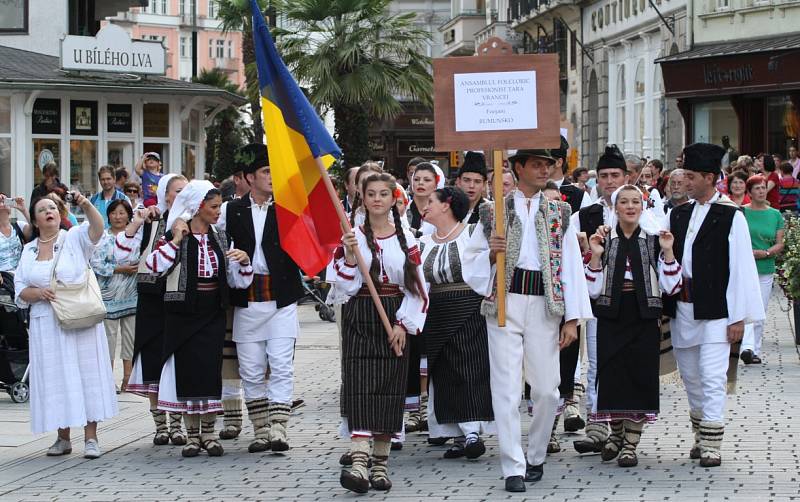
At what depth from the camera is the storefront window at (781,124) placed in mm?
32625

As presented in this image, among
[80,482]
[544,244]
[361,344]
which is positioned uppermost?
[544,244]

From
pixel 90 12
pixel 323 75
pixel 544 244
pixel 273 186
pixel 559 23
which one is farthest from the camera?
pixel 559 23

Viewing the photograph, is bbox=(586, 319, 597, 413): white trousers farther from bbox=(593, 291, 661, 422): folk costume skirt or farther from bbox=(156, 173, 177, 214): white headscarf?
bbox=(156, 173, 177, 214): white headscarf

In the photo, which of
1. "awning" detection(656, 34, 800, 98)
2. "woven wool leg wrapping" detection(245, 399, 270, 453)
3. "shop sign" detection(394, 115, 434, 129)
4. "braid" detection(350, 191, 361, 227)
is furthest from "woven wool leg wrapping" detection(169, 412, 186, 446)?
"shop sign" detection(394, 115, 434, 129)

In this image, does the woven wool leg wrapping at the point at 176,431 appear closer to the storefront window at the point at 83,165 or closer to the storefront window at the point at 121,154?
the storefront window at the point at 83,165

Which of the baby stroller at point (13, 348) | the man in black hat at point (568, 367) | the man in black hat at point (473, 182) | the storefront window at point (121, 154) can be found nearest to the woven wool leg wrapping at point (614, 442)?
the man in black hat at point (568, 367)

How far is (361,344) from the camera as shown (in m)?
8.60

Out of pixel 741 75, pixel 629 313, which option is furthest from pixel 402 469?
pixel 741 75

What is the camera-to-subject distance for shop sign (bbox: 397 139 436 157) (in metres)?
64.1

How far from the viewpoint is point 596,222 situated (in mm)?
9992

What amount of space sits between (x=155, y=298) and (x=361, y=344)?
2.31m

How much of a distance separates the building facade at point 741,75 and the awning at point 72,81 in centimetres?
1170

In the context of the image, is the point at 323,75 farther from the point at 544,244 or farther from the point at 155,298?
the point at 544,244

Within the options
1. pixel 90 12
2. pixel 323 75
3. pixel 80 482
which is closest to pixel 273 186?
pixel 80 482
